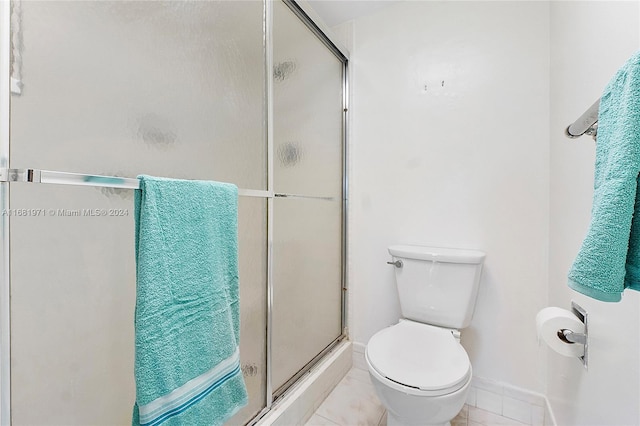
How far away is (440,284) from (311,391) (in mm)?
827

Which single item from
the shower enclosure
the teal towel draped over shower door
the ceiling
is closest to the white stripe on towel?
the teal towel draped over shower door

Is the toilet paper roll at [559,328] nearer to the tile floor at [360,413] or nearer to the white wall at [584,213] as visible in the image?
the white wall at [584,213]

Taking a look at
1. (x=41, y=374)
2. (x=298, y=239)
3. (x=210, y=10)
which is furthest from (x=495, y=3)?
(x=41, y=374)

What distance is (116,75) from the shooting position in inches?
32.9

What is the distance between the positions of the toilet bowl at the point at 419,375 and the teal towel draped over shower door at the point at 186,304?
53cm

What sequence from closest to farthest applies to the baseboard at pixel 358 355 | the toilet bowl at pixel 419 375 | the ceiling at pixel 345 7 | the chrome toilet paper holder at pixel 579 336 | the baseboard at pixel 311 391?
the chrome toilet paper holder at pixel 579 336
the toilet bowl at pixel 419 375
the baseboard at pixel 311 391
the ceiling at pixel 345 7
the baseboard at pixel 358 355

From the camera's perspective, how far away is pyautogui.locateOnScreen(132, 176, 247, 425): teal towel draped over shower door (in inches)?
25.2

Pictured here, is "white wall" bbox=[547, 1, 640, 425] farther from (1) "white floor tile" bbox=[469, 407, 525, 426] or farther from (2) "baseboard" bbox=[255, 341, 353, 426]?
(2) "baseboard" bbox=[255, 341, 353, 426]

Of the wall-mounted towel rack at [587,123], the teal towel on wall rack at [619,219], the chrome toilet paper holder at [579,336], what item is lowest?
the chrome toilet paper holder at [579,336]

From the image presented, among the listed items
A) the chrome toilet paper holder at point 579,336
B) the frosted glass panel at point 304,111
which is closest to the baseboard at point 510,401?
the chrome toilet paper holder at point 579,336

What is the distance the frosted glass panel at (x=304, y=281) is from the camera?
1.35 metres

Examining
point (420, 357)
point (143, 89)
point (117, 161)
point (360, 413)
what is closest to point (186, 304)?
point (117, 161)

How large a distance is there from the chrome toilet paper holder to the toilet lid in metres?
0.34

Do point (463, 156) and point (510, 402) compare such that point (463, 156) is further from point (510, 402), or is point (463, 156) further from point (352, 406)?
point (352, 406)
